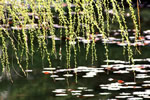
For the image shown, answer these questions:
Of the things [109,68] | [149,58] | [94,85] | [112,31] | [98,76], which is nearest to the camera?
[94,85]

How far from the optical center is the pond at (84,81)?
4281mm

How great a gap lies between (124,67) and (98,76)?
539 millimetres

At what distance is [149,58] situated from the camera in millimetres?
5973

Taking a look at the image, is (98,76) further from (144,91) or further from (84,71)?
(144,91)

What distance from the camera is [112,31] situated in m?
8.58

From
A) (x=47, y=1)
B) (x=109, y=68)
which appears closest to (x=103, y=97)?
(x=109, y=68)

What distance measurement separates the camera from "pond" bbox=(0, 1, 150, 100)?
169 inches

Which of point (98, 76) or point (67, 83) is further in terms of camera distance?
point (98, 76)

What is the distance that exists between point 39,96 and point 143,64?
69.6 inches

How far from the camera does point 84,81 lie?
4.80 m

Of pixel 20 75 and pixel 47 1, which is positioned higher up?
pixel 47 1

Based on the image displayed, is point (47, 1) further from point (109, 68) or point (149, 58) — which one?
point (149, 58)

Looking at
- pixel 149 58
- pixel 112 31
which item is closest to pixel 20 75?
pixel 149 58

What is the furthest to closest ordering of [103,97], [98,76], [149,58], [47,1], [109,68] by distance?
1. [149,58]
2. [109,68]
3. [98,76]
4. [103,97]
5. [47,1]
